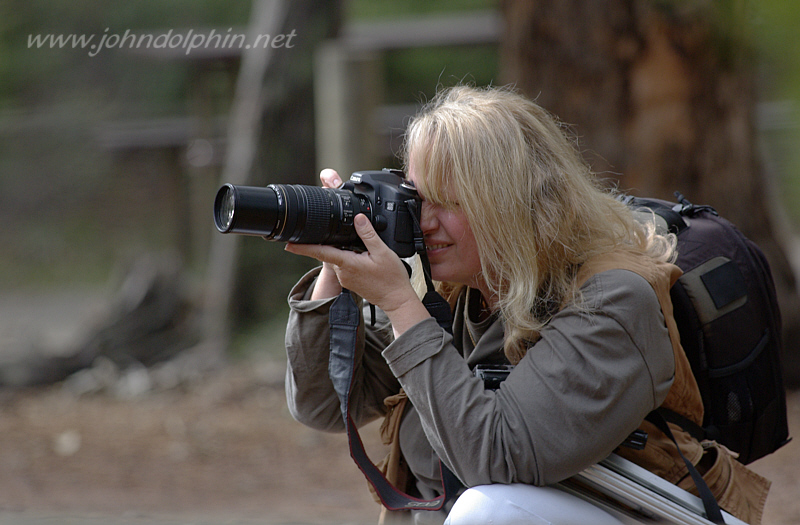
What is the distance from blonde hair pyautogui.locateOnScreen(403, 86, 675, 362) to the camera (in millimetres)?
1671

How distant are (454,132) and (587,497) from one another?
77 cm

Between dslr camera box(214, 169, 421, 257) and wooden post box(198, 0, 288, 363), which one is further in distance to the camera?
wooden post box(198, 0, 288, 363)

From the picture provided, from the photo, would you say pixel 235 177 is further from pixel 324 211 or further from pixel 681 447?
pixel 681 447

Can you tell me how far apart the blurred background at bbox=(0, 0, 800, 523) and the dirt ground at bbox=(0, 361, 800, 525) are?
0.02m

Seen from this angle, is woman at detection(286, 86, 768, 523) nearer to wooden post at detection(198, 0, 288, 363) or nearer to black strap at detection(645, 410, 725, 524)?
black strap at detection(645, 410, 725, 524)

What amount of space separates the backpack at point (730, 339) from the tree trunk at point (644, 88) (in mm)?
1892

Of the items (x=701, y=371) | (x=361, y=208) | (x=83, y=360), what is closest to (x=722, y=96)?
(x=701, y=371)

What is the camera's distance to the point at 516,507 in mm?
1546

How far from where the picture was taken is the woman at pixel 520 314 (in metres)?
1.54

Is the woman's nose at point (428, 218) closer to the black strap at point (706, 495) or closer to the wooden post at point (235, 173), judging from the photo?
the black strap at point (706, 495)

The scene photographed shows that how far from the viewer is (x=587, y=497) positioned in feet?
5.40

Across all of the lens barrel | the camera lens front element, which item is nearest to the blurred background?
the lens barrel

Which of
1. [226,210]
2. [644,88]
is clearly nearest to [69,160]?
[644,88]
